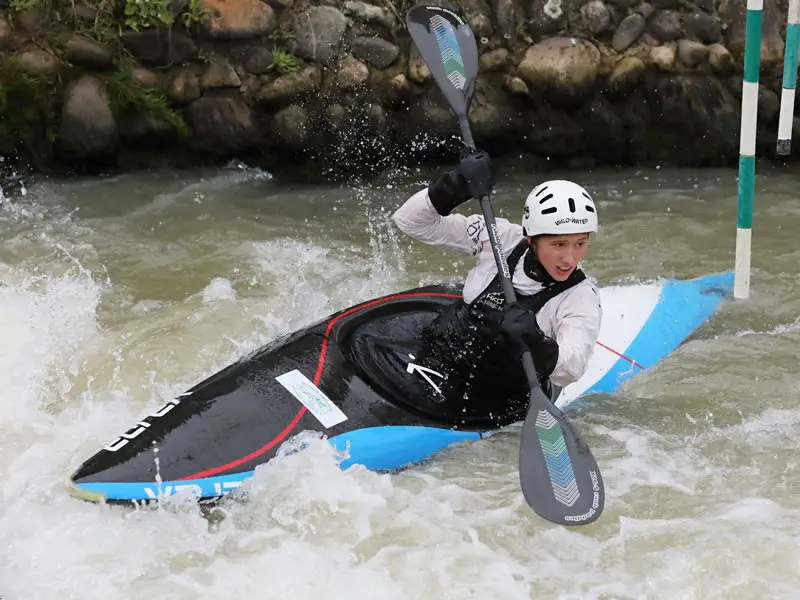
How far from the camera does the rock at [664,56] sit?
684 centimetres

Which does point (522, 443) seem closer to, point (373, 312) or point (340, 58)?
point (373, 312)

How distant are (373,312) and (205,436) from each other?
0.94m

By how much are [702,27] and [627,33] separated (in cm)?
57

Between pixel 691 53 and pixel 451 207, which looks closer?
pixel 451 207

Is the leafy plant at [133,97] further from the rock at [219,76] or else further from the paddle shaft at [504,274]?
the paddle shaft at [504,274]

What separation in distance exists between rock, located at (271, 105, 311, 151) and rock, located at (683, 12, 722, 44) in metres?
2.97

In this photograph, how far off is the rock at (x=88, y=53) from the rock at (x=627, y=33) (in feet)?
12.3

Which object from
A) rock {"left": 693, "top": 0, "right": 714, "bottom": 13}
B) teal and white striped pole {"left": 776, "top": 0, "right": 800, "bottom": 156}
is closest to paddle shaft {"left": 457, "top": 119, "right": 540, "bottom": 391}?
teal and white striped pole {"left": 776, "top": 0, "right": 800, "bottom": 156}

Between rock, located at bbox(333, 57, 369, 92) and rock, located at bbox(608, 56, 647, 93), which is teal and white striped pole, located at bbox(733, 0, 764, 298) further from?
rock, located at bbox(333, 57, 369, 92)

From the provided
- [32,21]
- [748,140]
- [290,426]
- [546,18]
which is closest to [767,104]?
[546,18]

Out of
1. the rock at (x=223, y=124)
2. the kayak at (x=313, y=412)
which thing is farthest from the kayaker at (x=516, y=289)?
the rock at (x=223, y=124)

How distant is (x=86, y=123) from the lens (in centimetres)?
662

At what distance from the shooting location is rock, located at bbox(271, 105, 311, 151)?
678 centimetres

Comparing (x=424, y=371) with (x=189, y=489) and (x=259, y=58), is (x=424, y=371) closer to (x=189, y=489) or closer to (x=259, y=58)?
(x=189, y=489)
